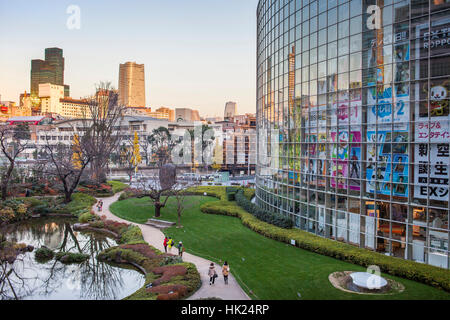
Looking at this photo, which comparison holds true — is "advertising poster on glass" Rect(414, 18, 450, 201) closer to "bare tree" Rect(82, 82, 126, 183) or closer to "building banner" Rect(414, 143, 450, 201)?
"building banner" Rect(414, 143, 450, 201)

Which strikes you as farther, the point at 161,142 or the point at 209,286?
the point at 161,142

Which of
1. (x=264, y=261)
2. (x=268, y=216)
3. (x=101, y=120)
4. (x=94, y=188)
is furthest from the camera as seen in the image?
(x=101, y=120)

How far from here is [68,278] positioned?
22.0 m

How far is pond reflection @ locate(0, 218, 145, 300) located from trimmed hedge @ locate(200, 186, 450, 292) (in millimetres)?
11673

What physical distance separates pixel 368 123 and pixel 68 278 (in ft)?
76.0

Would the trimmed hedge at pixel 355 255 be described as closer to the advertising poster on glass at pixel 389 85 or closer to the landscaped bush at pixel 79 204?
the advertising poster on glass at pixel 389 85

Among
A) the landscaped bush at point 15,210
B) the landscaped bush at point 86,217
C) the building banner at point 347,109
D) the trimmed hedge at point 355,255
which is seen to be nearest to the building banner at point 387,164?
the building banner at point 347,109

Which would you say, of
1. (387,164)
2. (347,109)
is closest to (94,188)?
(347,109)

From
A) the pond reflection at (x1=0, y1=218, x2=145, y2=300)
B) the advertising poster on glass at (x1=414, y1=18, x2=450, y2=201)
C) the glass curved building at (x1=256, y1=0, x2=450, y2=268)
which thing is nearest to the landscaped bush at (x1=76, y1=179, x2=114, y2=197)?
the pond reflection at (x1=0, y1=218, x2=145, y2=300)

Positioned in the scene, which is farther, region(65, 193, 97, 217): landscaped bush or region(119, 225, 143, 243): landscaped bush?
region(65, 193, 97, 217): landscaped bush

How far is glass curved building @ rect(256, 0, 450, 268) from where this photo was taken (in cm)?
1980

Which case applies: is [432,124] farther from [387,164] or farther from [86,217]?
[86,217]

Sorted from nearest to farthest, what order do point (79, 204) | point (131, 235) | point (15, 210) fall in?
point (131, 235)
point (15, 210)
point (79, 204)
